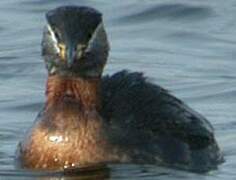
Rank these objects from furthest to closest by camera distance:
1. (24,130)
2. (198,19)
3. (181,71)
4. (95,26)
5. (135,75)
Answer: (198,19), (181,71), (24,130), (135,75), (95,26)

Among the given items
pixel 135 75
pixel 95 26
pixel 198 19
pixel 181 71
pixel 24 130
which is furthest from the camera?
pixel 198 19

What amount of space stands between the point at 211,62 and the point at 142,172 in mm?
5969

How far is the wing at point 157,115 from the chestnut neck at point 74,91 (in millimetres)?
214

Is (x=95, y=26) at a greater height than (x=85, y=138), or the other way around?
(x=95, y=26)

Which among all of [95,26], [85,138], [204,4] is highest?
[95,26]

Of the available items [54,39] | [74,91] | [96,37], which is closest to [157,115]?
[74,91]

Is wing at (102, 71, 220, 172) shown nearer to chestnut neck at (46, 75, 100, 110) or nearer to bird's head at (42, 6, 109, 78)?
chestnut neck at (46, 75, 100, 110)

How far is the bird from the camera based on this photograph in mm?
15328

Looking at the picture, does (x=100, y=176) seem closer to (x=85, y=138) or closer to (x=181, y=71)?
(x=85, y=138)

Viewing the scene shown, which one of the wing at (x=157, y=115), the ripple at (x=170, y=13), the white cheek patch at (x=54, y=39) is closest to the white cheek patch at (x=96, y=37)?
the white cheek patch at (x=54, y=39)

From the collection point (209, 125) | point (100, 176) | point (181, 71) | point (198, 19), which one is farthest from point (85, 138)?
point (198, 19)

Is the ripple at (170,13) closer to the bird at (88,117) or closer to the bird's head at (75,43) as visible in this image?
the bird at (88,117)

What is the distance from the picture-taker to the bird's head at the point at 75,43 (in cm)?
1510

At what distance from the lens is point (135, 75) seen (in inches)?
661
